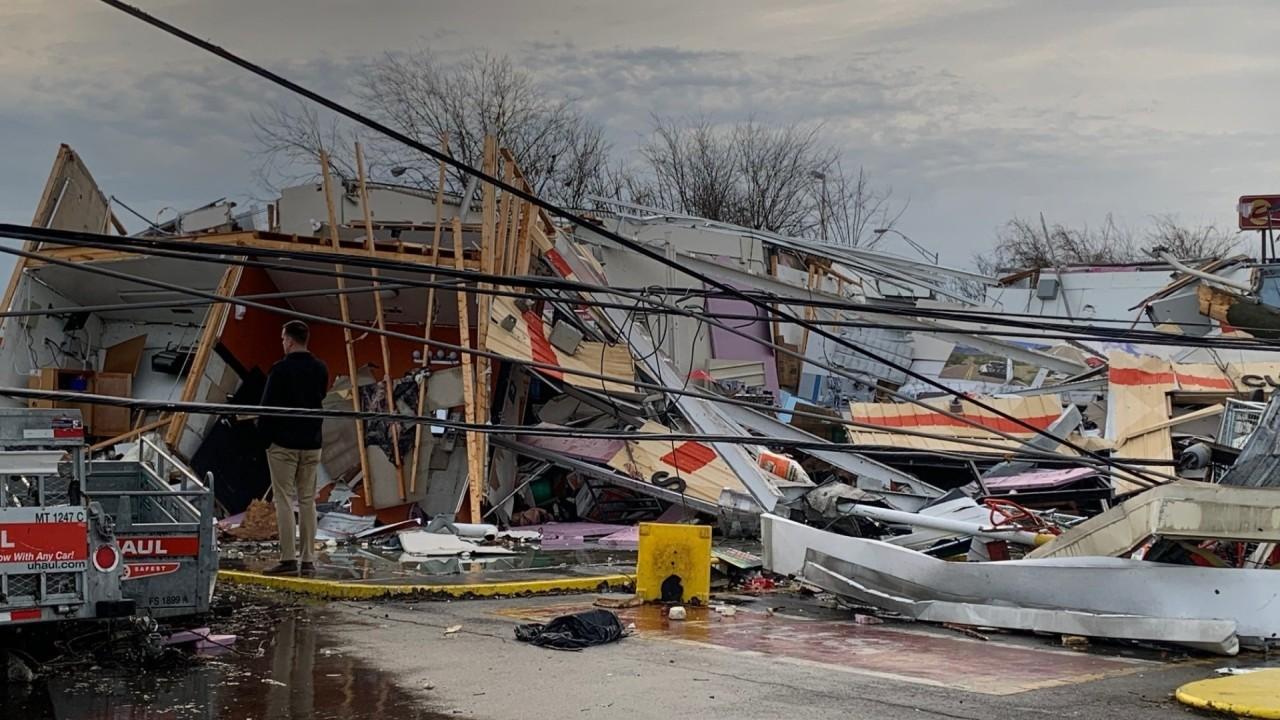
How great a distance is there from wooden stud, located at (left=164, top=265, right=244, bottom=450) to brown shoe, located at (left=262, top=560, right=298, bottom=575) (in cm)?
398

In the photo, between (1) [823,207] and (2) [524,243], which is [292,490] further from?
(1) [823,207]

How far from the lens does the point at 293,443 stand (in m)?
10.4

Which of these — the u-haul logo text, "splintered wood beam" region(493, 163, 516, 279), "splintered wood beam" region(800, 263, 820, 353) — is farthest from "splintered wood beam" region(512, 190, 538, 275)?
"splintered wood beam" region(800, 263, 820, 353)

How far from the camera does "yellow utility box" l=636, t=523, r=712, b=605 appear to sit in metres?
9.61

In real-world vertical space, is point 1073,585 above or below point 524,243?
below

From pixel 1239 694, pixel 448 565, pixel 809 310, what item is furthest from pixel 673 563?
pixel 809 310

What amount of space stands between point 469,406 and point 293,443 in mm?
3834

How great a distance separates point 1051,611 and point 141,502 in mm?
5848

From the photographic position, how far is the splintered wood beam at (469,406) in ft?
45.2

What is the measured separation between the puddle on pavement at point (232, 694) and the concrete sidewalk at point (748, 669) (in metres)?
0.23

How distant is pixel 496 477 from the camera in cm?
1475

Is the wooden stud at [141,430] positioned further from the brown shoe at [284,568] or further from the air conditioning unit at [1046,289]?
the air conditioning unit at [1046,289]

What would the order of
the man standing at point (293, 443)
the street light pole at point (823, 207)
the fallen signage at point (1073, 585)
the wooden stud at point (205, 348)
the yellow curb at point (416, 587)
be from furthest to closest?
the street light pole at point (823, 207) < the wooden stud at point (205, 348) < the man standing at point (293, 443) < the yellow curb at point (416, 587) < the fallen signage at point (1073, 585)

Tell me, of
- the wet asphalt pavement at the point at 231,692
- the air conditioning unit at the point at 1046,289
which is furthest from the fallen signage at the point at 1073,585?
the air conditioning unit at the point at 1046,289
